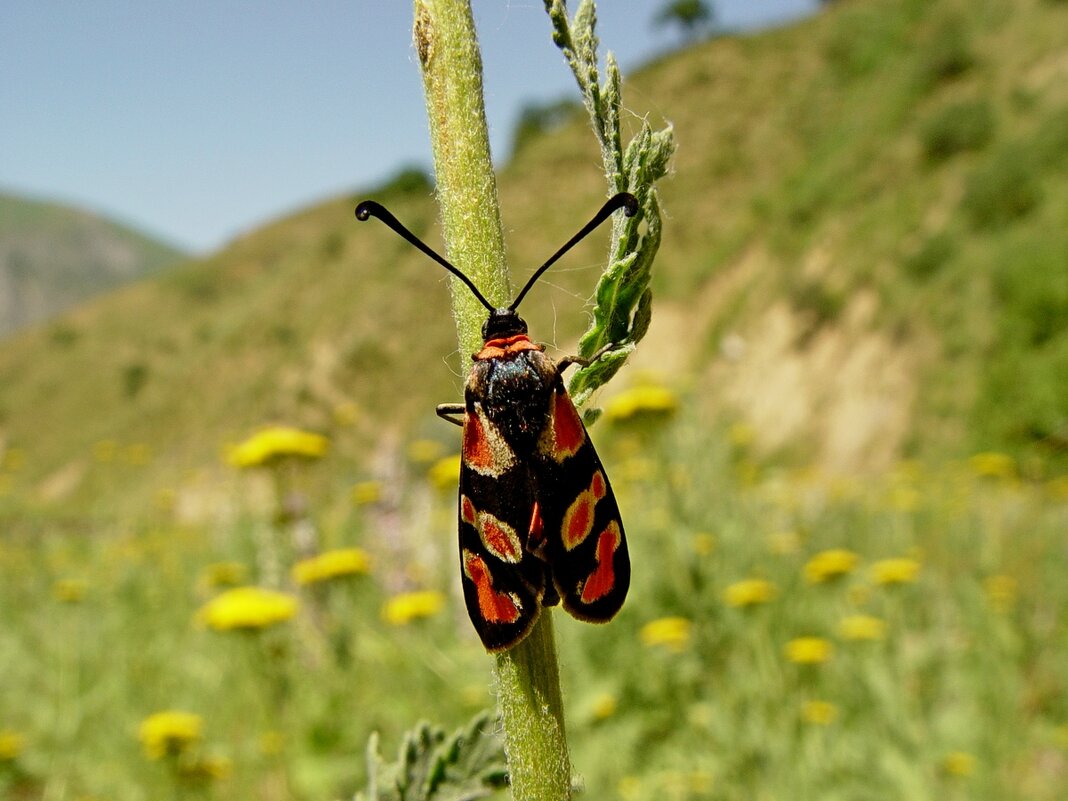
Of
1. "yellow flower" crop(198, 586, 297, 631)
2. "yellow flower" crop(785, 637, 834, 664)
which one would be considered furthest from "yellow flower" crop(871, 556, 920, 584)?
"yellow flower" crop(198, 586, 297, 631)

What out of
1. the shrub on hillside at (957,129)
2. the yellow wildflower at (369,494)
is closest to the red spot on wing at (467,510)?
the yellow wildflower at (369,494)

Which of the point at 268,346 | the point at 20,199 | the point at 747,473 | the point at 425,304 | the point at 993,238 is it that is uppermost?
the point at 20,199

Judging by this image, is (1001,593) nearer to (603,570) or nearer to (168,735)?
(168,735)

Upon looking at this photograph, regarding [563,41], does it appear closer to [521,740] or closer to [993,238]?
[521,740]

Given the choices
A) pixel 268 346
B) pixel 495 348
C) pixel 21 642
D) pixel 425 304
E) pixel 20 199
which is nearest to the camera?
pixel 495 348

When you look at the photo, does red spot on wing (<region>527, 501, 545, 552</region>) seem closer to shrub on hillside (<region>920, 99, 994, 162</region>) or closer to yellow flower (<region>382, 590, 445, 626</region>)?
yellow flower (<region>382, 590, 445, 626</region>)

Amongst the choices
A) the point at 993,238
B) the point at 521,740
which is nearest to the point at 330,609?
the point at 521,740

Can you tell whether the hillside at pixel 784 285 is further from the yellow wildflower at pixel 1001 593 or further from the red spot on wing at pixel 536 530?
the yellow wildflower at pixel 1001 593
